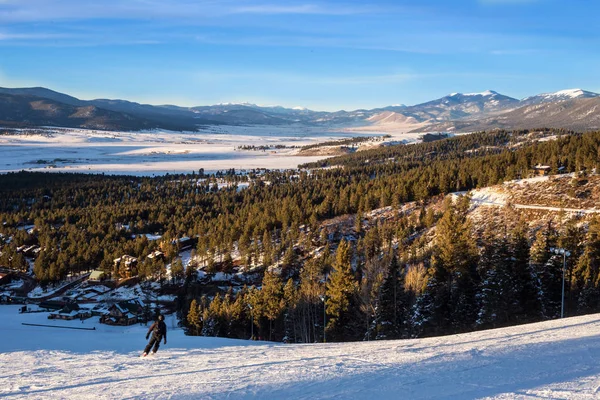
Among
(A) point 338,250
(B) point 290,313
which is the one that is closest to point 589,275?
(A) point 338,250

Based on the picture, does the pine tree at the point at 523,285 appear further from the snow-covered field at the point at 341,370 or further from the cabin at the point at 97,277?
the cabin at the point at 97,277

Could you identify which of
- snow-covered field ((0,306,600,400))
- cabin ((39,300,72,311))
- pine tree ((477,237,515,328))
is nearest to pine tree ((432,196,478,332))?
pine tree ((477,237,515,328))

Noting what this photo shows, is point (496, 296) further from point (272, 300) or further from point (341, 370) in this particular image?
point (341, 370)

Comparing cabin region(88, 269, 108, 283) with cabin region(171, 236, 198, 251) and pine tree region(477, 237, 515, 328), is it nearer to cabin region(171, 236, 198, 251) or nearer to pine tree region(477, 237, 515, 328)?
cabin region(171, 236, 198, 251)

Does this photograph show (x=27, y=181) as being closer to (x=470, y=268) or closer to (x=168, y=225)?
(x=168, y=225)

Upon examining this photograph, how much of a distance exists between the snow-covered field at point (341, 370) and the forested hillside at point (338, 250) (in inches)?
591

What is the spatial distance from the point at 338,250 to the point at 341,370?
24.1 meters

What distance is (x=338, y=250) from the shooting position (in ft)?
115

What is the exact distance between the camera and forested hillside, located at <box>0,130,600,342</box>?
3011cm

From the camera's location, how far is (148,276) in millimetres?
53438

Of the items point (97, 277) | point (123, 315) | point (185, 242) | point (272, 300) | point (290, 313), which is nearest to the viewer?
point (290, 313)

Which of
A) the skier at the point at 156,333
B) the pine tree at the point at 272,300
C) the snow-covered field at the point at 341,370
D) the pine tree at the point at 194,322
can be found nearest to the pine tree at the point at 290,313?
the pine tree at the point at 272,300

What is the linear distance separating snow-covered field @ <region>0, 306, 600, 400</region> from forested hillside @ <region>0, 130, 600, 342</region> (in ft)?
49.2

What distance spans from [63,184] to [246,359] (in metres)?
129
